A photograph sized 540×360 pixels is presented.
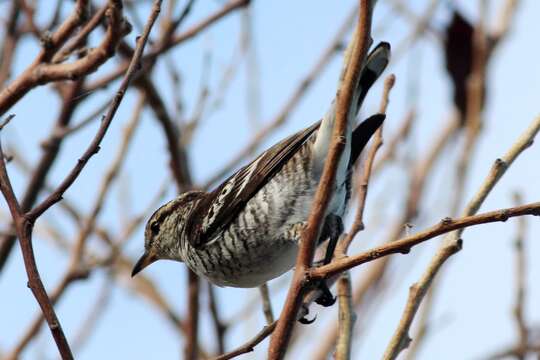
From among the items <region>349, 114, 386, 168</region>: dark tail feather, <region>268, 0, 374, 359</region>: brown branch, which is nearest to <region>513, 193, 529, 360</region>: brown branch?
<region>349, 114, 386, 168</region>: dark tail feather

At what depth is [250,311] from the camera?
600 centimetres

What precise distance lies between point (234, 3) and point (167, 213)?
1599 mm

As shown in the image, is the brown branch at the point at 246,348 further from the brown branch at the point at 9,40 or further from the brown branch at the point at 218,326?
the brown branch at the point at 9,40

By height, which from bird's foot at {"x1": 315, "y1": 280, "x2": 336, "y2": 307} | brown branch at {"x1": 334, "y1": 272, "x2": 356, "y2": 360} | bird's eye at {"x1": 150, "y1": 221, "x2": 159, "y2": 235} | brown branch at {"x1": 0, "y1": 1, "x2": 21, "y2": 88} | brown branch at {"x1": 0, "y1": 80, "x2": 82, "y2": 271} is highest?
brown branch at {"x1": 0, "y1": 1, "x2": 21, "y2": 88}

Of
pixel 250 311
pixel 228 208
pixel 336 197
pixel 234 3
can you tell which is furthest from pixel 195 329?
pixel 234 3

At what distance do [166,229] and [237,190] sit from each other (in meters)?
1.03

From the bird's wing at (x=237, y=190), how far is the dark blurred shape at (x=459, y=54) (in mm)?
2655

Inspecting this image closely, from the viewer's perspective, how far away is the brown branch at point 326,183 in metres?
2.56

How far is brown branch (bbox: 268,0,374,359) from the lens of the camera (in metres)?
2.56

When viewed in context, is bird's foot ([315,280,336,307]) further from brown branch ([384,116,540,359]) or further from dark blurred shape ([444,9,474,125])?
dark blurred shape ([444,9,474,125])

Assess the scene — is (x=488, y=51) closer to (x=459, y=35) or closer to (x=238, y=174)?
(x=459, y=35)

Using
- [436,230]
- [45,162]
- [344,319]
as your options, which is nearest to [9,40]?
[45,162]

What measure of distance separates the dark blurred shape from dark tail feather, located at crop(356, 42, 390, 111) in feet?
8.86

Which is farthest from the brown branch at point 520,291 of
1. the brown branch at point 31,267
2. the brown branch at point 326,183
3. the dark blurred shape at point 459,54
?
the dark blurred shape at point 459,54
